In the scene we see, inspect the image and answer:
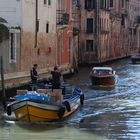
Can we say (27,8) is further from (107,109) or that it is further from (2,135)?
(2,135)

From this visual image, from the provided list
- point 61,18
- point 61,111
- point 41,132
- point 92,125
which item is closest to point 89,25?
point 61,18

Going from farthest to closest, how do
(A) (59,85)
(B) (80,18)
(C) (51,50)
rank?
(B) (80,18) → (C) (51,50) → (A) (59,85)

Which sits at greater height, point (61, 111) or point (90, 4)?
point (90, 4)

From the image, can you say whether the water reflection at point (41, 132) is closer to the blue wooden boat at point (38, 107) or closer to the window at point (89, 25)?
the blue wooden boat at point (38, 107)

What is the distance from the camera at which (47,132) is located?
15.8m

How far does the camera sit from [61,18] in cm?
3578

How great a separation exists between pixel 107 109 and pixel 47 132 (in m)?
6.03

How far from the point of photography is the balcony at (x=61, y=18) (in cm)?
3519

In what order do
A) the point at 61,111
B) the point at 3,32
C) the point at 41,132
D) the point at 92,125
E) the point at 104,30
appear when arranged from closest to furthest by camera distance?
the point at 41,132 → the point at 92,125 → the point at 61,111 → the point at 3,32 → the point at 104,30

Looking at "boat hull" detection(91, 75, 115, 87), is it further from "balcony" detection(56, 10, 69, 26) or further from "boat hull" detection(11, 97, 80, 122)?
"boat hull" detection(11, 97, 80, 122)

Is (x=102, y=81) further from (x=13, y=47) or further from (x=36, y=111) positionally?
(x=36, y=111)

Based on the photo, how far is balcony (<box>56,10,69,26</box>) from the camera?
35.2 m

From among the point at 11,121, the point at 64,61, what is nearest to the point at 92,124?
the point at 11,121

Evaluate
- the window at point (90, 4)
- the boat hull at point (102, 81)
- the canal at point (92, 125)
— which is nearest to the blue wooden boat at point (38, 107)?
the canal at point (92, 125)
